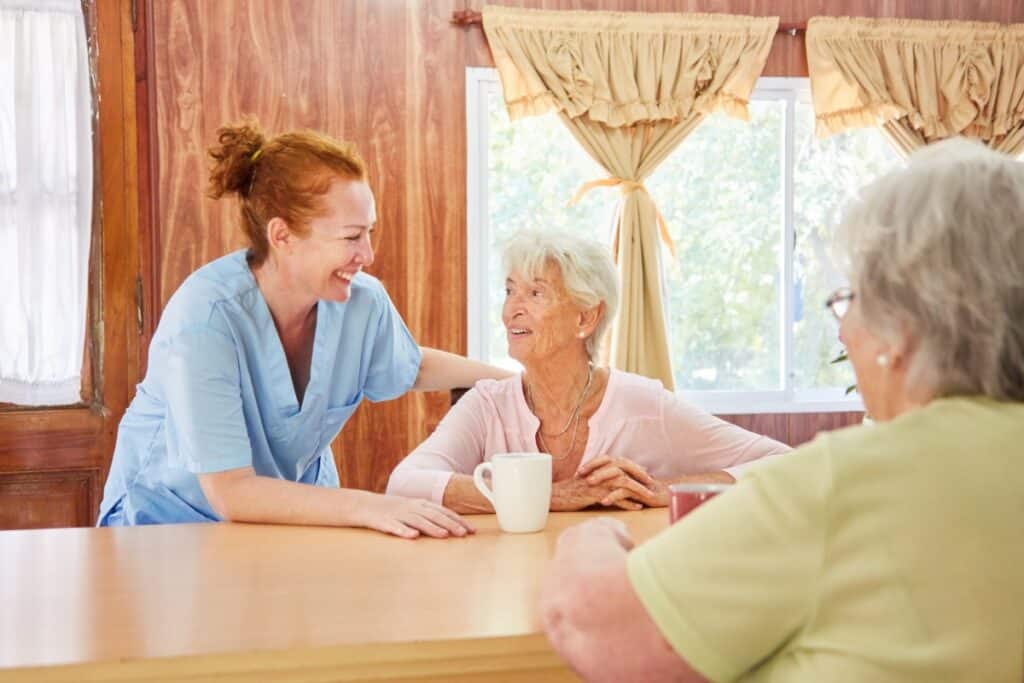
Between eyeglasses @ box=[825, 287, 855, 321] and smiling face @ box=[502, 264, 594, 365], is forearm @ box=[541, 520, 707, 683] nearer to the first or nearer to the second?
eyeglasses @ box=[825, 287, 855, 321]

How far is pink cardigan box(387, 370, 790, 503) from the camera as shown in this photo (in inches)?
81.0

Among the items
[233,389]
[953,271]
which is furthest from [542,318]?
[953,271]

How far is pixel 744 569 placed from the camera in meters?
0.81

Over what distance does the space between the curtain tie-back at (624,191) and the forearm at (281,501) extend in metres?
2.48

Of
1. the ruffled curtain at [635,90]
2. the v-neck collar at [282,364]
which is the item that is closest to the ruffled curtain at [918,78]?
the ruffled curtain at [635,90]

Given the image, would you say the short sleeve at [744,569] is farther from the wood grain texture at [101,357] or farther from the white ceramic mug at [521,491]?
the wood grain texture at [101,357]

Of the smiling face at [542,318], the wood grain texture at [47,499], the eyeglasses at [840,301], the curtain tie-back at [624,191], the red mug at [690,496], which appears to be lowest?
the wood grain texture at [47,499]

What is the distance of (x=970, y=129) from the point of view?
424 cm

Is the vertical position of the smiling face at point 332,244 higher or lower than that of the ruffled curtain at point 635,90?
lower

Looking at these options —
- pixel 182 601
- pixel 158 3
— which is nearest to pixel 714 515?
pixel 182 601

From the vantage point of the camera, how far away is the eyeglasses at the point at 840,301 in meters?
0.92

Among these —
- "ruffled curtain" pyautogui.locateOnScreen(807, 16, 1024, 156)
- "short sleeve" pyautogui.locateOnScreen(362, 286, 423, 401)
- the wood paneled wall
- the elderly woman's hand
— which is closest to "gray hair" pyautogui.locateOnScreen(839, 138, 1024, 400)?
the elderly woman's hand

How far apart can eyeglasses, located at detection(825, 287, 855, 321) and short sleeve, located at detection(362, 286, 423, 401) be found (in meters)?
1.38

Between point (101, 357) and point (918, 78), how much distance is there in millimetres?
3189
